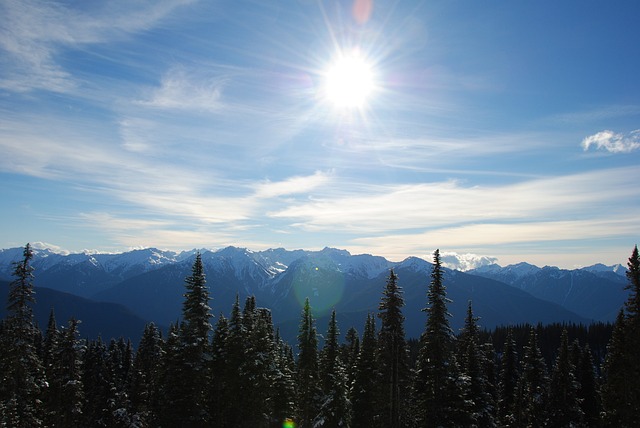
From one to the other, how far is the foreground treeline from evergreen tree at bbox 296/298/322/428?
146 mm

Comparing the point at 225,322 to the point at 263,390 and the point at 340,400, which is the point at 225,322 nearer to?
the point at 263,390

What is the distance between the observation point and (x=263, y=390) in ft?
139

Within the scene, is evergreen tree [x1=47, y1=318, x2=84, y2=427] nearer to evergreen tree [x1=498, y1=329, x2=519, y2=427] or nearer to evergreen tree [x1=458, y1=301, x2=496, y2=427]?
evergreen tree [x1=458, y1=301, x2=496, y2=427]

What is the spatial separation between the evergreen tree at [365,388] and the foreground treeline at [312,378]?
102mm

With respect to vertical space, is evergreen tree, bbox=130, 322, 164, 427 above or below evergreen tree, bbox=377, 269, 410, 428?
below

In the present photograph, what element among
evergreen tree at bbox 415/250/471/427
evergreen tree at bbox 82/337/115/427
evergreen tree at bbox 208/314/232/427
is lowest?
evergreen tree at bbox 82/337/115/427

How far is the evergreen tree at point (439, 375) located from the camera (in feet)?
102

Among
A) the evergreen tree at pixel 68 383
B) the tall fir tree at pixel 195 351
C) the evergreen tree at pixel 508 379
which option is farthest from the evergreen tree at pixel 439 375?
the evergreen tree at pixel 68 383

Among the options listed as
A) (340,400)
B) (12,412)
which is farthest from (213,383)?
A: (12,412)

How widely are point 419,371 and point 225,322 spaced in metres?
22.6

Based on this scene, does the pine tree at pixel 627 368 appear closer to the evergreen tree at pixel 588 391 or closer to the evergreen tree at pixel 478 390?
the evergreen tree at pixel 478 390

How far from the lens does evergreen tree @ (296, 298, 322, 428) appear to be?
49.8m

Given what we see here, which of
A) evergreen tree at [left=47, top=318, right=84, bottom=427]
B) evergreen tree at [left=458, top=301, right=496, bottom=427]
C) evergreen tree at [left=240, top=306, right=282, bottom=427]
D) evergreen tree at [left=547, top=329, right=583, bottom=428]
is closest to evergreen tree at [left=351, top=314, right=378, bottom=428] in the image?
evergreen tree at [left=240, top=306, right=282, bottom=427]

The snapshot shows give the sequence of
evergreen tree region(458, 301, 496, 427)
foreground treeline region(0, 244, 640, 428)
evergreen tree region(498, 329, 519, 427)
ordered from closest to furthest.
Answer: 1. foreground treeline region(0, 244, 640, 428)
2. evergreen tree region(458, 301, 496, 427)
3. evergreen tree region(498, 329, 519, 427)
